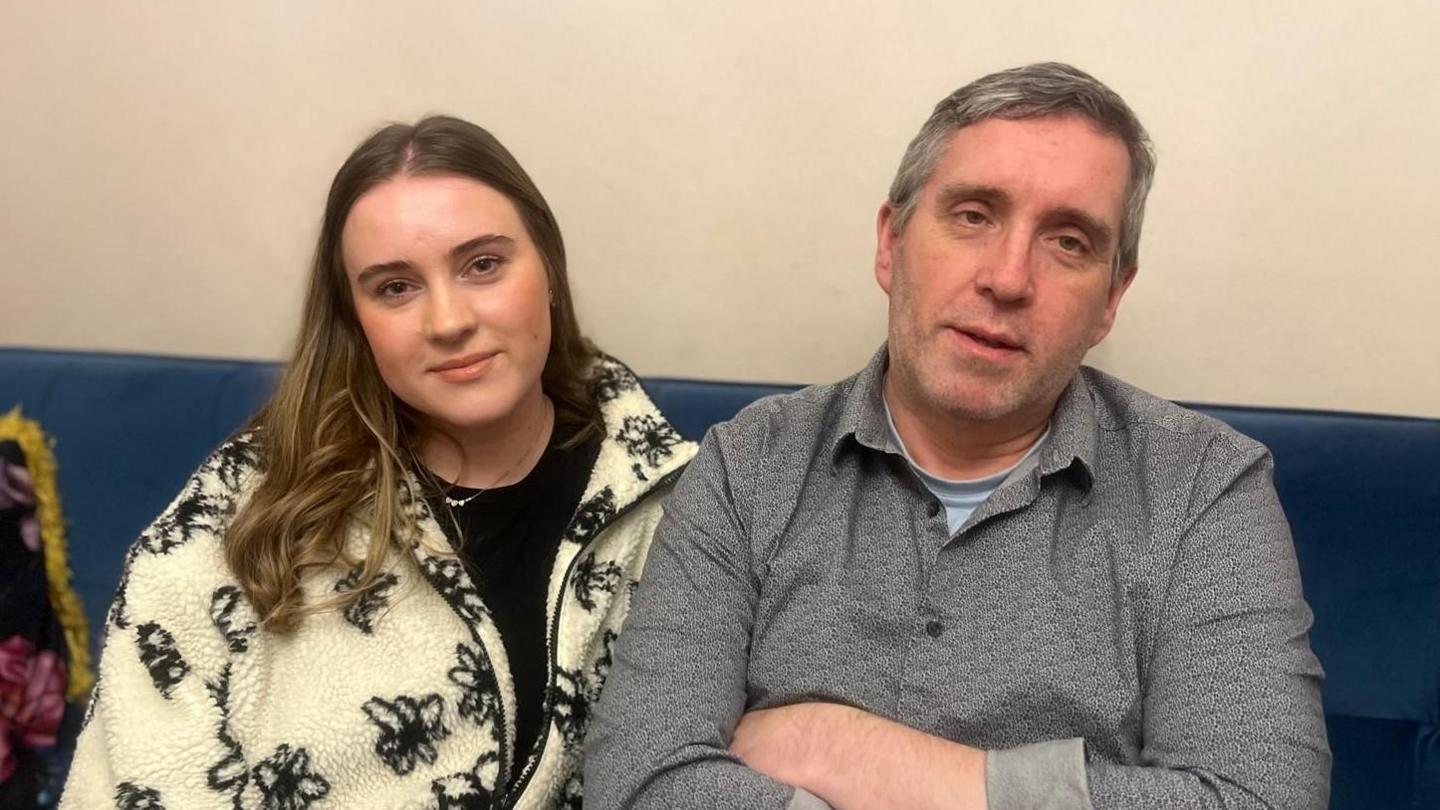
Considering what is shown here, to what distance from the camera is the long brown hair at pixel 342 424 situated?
1.37 meters

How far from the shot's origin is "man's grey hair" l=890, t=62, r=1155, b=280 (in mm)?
1217

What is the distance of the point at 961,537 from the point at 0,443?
62.8 inches

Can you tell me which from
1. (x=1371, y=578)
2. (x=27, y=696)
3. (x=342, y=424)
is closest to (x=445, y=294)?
(x=342, y=424)

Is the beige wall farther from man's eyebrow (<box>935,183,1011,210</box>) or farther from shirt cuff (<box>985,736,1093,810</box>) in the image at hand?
shirt cuff (<box>985,736,1093,810</box>)

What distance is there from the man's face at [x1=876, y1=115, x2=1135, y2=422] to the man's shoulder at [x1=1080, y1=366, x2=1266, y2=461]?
0.12 meters

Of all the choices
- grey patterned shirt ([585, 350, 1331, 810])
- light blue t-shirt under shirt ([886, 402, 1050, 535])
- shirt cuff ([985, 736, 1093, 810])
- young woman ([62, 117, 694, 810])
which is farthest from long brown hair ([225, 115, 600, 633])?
shirt cuff ([985, 736, 1093, 810])

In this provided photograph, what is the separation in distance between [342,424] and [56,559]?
706mm

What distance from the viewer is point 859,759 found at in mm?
1135

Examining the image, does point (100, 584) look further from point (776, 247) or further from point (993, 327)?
point (993, 327)

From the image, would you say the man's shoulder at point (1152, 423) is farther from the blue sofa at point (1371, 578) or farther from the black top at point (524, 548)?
the black top at point (524, 548)

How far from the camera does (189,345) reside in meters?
2.16

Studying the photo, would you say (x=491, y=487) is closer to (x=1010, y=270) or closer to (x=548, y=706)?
(x=548, y=706)

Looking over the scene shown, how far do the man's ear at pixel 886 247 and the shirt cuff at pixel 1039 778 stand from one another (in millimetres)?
584

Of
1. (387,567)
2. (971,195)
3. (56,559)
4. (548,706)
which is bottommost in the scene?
(56,559)
